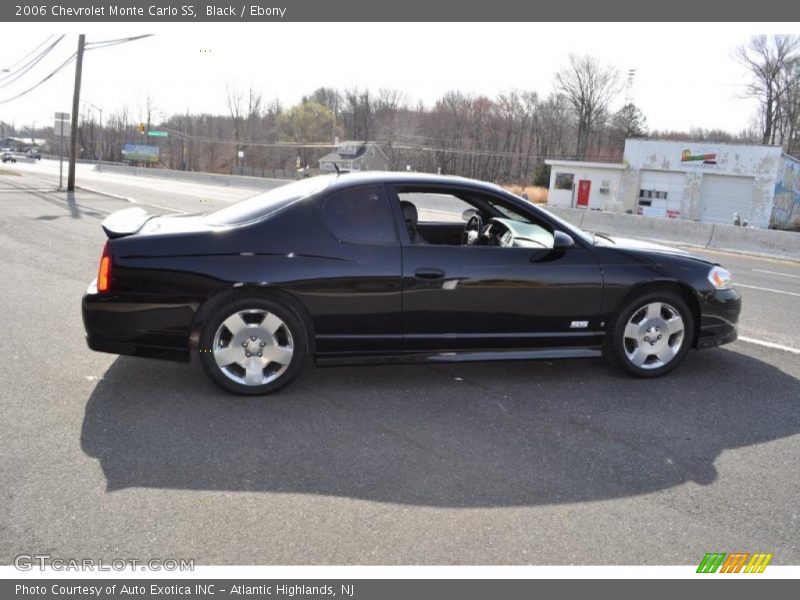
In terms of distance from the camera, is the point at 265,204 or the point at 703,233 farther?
the point at 703,233

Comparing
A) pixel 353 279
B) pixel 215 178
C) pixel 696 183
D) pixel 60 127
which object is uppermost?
pixel 696 183

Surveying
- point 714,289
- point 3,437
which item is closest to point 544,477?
point 714,289

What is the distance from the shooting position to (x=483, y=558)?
2.81 metres

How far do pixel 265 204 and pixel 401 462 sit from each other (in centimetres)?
224

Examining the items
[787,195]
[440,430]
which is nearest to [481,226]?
[440,430]

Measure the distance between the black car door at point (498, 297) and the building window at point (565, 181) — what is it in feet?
132

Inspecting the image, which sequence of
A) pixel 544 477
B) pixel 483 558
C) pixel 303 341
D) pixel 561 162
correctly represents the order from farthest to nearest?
pixel 561 162, pixel 303 341, pixel 544 477, pixel 483 558

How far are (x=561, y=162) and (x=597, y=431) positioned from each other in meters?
41.4

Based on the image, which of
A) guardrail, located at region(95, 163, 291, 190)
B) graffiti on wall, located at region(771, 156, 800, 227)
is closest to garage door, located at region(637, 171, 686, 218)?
graffiti on wall, located at region(771, 156, 800, 227)

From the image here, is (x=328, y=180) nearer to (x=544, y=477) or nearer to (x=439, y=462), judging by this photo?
(x=439, y=462)

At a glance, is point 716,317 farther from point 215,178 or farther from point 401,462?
point 215,178

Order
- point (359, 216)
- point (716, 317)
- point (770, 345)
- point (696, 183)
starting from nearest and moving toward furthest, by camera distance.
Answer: point (359, 216)
point (716, 317)
point (770, 345)
point (696, 183)

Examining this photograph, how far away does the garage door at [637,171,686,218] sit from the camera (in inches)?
1478

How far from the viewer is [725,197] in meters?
35.9
